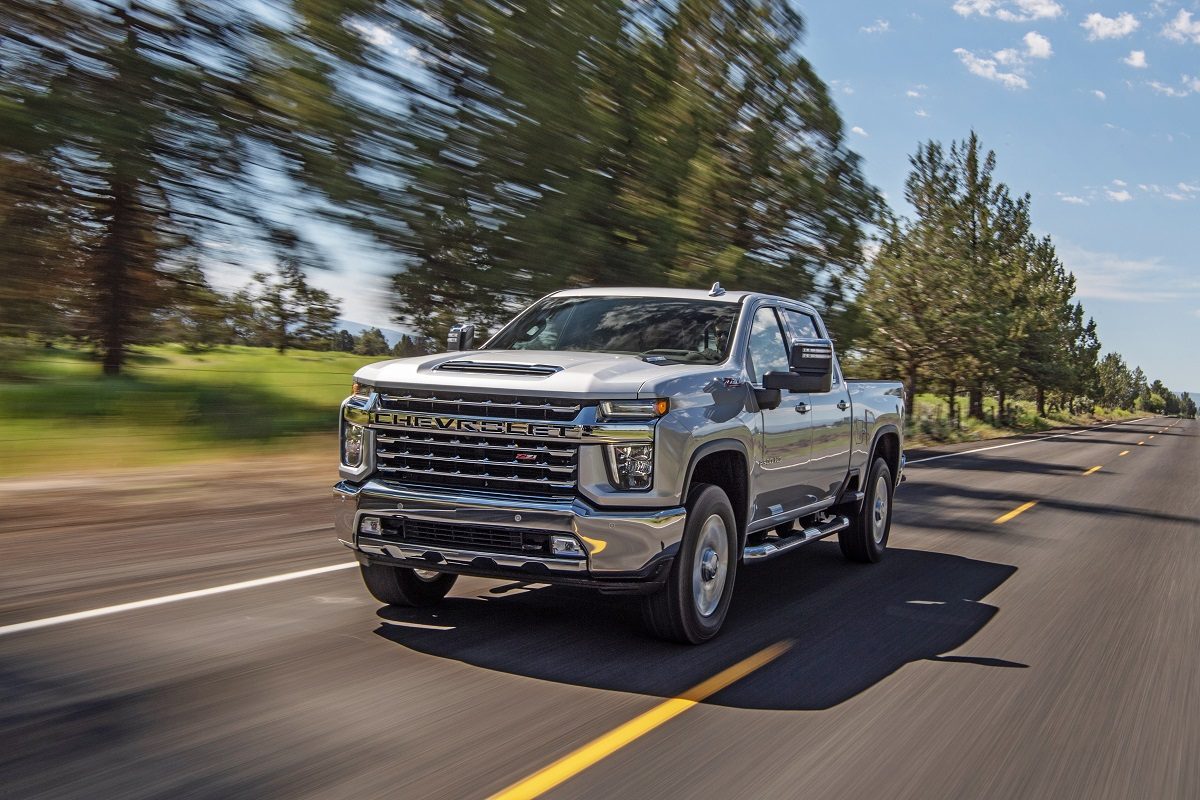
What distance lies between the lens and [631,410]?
5.73 meters

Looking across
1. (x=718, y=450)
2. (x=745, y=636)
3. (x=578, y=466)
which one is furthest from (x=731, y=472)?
(x=578, y=466)

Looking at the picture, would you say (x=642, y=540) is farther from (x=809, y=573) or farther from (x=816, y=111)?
(x=816, y=111)

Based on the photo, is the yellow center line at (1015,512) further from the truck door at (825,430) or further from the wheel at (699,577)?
the wheel at (699,577)

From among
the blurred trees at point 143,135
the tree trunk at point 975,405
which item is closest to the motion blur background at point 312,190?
the blurred trees at point 143,135

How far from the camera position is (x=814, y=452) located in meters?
8.11

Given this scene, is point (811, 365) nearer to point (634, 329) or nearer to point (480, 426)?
point (634, 329)

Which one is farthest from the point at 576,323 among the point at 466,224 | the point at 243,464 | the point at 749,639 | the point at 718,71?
the point at 718,71

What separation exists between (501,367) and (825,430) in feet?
10.4

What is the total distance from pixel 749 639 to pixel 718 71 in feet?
62.0

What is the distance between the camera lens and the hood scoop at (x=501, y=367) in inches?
235

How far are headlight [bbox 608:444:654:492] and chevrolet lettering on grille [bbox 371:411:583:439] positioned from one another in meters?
0.22

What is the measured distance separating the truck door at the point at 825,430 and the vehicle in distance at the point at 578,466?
2.89ft

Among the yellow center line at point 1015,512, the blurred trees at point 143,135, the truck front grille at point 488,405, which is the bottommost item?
the yellow center line at point 1015,512

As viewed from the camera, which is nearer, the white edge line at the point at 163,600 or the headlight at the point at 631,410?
the headlight at the point at 631,410
